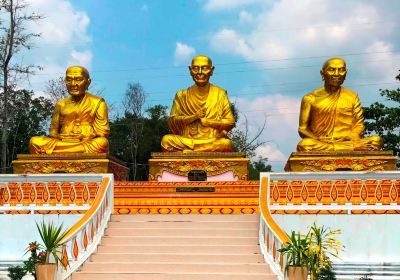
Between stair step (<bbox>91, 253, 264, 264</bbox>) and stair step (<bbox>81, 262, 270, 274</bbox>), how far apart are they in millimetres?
202

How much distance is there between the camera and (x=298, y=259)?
27.8 ft

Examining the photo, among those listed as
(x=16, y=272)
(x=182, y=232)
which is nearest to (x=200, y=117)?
(x=182, y=232)

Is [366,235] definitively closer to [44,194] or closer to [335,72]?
[335,72]

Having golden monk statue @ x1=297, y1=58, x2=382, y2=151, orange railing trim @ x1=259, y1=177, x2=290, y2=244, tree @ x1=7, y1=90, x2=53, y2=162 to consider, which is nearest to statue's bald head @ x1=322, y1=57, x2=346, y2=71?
golden monk statue @ x1=297, y1=58, x2=382, y2=151

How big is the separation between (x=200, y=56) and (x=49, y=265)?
9.44 metres

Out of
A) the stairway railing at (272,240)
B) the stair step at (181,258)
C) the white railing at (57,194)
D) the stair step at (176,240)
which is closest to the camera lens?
the stairway railing at (272,240)

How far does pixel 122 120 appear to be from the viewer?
39250 millimetres

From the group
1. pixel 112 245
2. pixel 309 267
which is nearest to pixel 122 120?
pixel 112 245

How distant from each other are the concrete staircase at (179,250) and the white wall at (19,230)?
1.14 metres

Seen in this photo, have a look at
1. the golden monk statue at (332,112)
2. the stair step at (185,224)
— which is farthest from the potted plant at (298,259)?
the golden monk statue at (332,112)

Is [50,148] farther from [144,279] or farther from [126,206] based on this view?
[144,279]

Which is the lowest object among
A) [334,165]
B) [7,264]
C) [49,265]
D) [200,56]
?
[7,264]

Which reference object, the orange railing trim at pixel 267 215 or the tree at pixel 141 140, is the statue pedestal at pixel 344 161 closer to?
the orange railing trim at pixel 267 215

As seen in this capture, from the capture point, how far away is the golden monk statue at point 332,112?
635 inches
